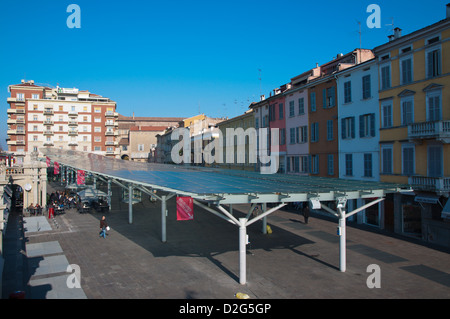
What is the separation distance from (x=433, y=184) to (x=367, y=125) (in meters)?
7.66

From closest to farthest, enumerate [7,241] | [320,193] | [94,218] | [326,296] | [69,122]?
[326,296]
[320,193]
[7,241]
[94,218]
[69,122]

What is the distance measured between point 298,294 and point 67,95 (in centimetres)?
8295

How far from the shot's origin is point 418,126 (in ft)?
A: 71.7

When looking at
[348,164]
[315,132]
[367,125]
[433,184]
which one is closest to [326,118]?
[315,132]

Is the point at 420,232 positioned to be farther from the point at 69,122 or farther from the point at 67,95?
the point at 67,95

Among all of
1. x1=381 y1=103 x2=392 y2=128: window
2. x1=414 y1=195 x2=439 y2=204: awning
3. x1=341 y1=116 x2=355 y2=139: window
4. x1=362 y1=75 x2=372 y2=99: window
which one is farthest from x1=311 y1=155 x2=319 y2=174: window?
x1=414 y1=195 x2=439 y2=204: awning

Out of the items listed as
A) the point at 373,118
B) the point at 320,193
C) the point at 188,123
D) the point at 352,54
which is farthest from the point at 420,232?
the point at 188,123

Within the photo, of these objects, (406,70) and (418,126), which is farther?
(406,70)

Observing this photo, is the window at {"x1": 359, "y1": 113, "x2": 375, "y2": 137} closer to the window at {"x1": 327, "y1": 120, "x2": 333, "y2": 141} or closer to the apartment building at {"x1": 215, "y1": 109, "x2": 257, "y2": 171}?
the window at {"x1": 327, "y1": 120, "x2": 333, "y2": 141}

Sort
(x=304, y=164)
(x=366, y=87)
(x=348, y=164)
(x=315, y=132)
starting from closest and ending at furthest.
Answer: (x=366, y=87) < (x=348, y=164) < (x=315, y=132) < (x=304, y=164)

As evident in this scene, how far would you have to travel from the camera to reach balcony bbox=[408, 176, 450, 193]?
20359 mm

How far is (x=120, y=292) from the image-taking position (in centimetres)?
1341

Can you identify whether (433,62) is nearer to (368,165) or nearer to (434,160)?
(434,160)
